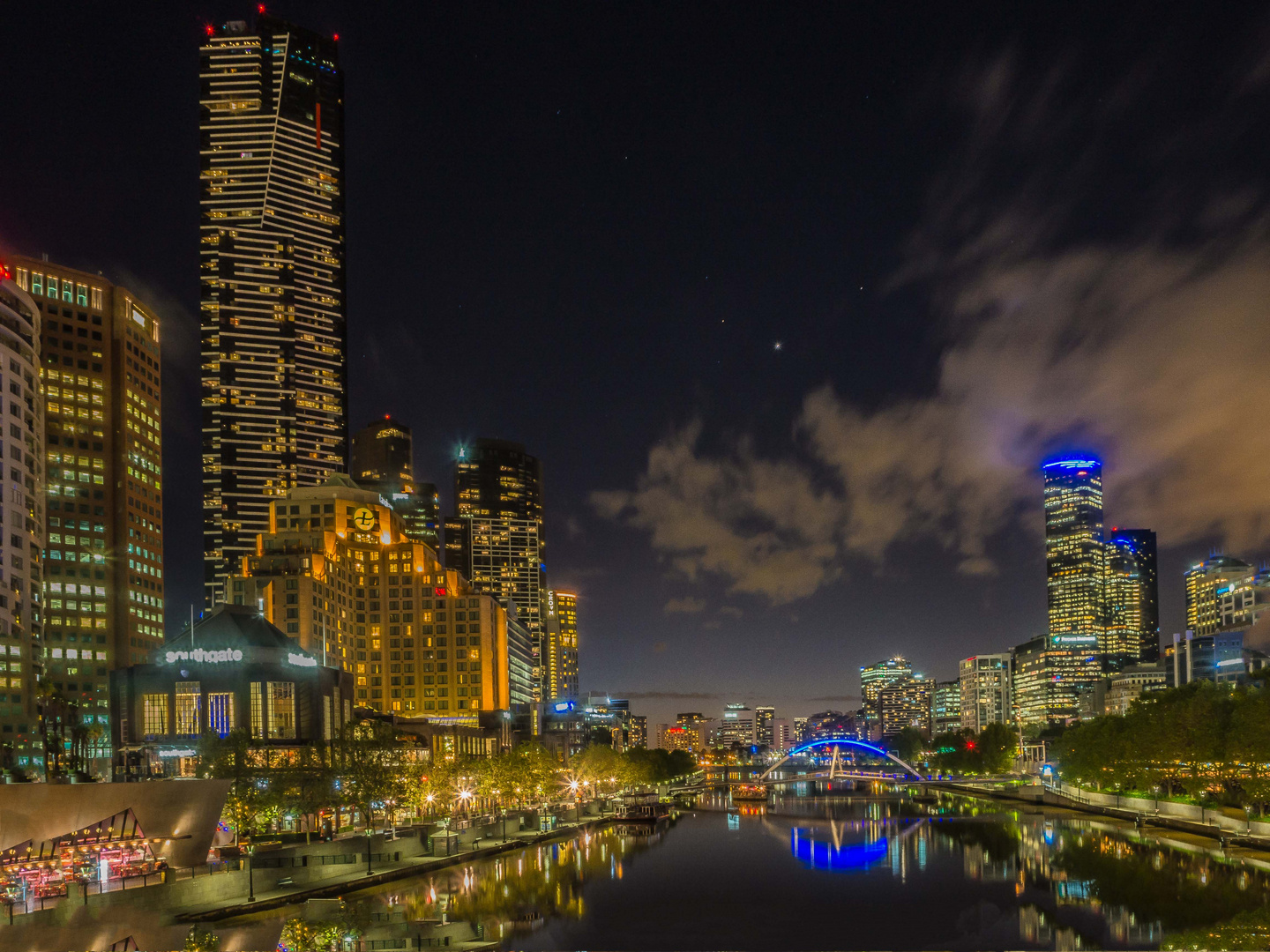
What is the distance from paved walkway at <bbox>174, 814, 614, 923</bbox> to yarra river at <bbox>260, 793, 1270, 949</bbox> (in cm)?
183

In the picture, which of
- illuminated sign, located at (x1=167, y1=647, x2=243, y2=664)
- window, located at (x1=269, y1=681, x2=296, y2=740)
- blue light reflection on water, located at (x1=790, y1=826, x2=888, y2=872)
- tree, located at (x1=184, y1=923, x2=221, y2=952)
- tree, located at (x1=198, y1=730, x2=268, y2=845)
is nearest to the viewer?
tree, located at (x1=184, y1=923, x2=221, y2=952)

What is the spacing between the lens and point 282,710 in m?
118

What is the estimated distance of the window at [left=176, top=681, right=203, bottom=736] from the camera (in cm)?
11468

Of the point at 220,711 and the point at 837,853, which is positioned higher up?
the point at 220,711

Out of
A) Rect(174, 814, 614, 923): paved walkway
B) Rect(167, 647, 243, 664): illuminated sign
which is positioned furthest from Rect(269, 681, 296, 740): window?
Rect(174, 814, 614, 923): paved walkway

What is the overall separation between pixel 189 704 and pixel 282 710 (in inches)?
359

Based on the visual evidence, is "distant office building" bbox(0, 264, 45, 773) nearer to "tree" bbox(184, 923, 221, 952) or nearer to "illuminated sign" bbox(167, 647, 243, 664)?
"illuminated sign" bbox(167, 647, 243, 664)

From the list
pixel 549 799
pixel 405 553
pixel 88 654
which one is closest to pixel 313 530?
pixel 405 553

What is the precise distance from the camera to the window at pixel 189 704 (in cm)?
11468

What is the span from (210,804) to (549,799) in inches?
3995

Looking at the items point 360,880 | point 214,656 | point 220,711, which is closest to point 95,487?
point 214,656

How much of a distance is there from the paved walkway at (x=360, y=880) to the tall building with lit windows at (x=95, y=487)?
3284 inches

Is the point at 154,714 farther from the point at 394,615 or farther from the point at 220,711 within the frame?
the point at 394,615

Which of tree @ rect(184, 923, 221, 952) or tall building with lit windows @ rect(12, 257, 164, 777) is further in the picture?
tall building with lit windows @ rect(12, 257, 164, 777)
